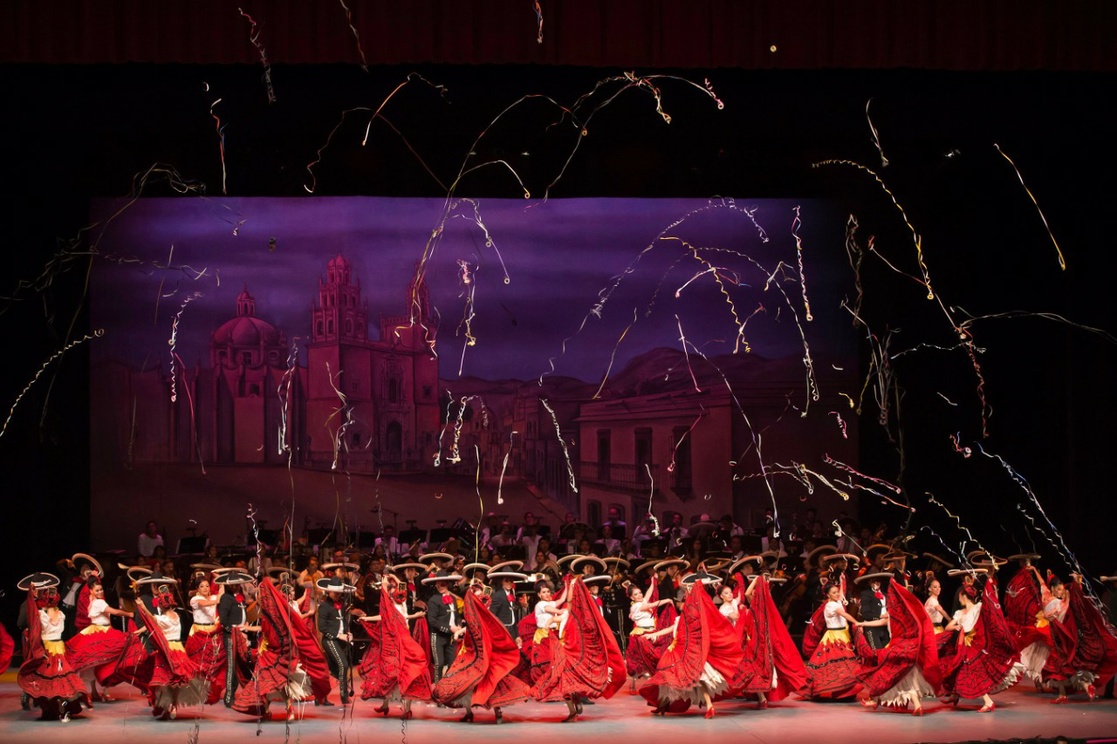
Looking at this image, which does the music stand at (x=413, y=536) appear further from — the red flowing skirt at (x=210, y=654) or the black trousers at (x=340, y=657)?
the red flowing skirt at (x=210, y=654)

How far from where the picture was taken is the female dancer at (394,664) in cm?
1047

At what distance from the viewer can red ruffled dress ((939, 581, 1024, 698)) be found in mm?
10578

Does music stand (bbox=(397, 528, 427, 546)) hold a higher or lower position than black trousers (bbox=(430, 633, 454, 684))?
higher

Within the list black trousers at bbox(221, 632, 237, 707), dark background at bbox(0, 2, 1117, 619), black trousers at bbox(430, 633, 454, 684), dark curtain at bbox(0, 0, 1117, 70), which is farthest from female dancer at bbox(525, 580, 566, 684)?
dark background at bbox(0, 2, 1117, 619)

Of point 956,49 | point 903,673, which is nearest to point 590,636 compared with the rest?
point 903,673

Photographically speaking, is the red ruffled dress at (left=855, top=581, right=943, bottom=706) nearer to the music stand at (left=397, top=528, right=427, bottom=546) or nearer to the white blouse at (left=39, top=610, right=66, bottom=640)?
the music stand at (left=397, top=528, right=427, bottom=546)

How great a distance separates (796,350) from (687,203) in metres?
2.22

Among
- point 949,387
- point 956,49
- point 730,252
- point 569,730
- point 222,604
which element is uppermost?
point 956,49

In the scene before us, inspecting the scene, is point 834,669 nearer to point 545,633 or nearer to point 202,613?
point 545,633

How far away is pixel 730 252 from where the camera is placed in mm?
16359

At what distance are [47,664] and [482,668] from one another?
331cm

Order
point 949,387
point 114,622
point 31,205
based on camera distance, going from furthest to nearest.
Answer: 1. point 949,387
2. point 31,205
3. point 114,622

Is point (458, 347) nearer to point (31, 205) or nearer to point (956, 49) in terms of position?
point (31, 205)

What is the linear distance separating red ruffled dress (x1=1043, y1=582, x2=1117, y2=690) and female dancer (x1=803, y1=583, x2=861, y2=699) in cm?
165
